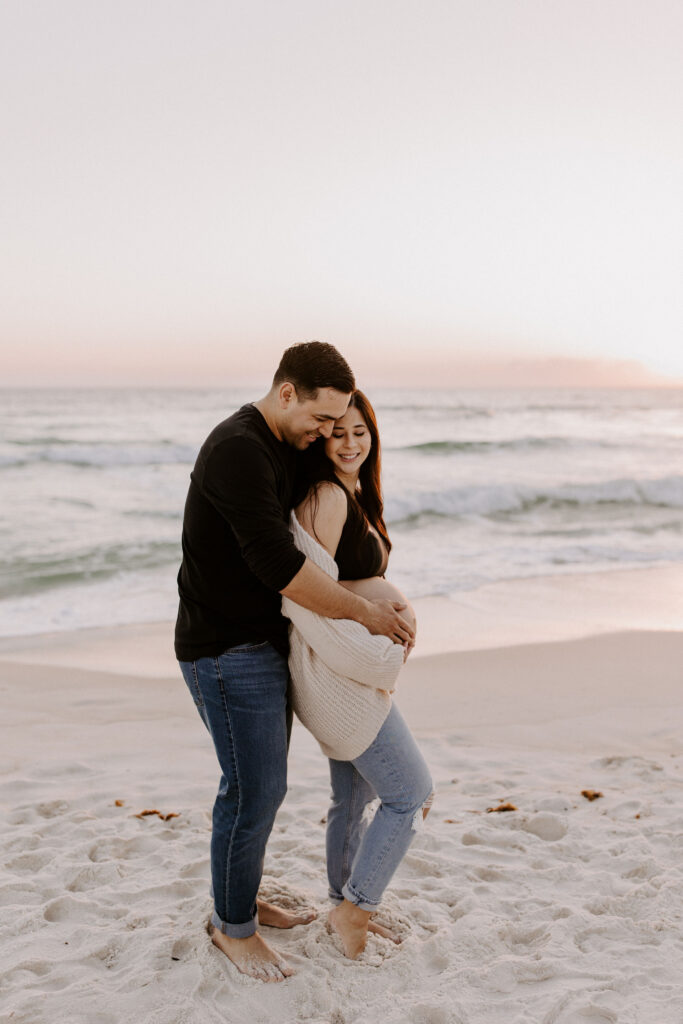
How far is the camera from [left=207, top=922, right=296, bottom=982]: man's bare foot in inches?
112

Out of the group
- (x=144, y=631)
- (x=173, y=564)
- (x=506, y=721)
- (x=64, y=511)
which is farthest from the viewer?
(x=64, y=511)

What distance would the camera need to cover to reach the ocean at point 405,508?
33.1 feet

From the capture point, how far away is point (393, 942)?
310 cm

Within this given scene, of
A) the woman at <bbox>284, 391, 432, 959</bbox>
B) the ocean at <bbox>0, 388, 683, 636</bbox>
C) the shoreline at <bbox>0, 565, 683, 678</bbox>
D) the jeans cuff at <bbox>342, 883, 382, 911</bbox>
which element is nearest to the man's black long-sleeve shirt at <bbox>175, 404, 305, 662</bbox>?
the woman at <bbox>284, 391, 432, 959</bbox>

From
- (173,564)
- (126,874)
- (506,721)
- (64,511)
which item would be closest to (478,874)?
(126,874)

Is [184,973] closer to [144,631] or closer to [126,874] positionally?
[126,874]

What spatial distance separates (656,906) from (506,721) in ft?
7.93

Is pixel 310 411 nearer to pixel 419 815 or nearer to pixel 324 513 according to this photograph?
pixel 324 513

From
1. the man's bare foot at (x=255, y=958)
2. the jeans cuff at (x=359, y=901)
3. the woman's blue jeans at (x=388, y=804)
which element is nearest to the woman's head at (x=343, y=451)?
the woman's blue jeans at (x=388, y=804)

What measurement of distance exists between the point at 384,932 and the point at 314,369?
2128 mm

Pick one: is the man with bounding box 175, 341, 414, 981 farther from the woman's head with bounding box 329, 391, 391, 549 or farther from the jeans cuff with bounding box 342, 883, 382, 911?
the jeans cuff with bounding box 342, 883, 382, 911

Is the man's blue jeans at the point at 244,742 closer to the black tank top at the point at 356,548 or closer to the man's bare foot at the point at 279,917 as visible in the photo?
the black tank top at the point at 356,548

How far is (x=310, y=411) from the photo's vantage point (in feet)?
8.71

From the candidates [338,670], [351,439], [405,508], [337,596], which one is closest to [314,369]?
[351,439]
